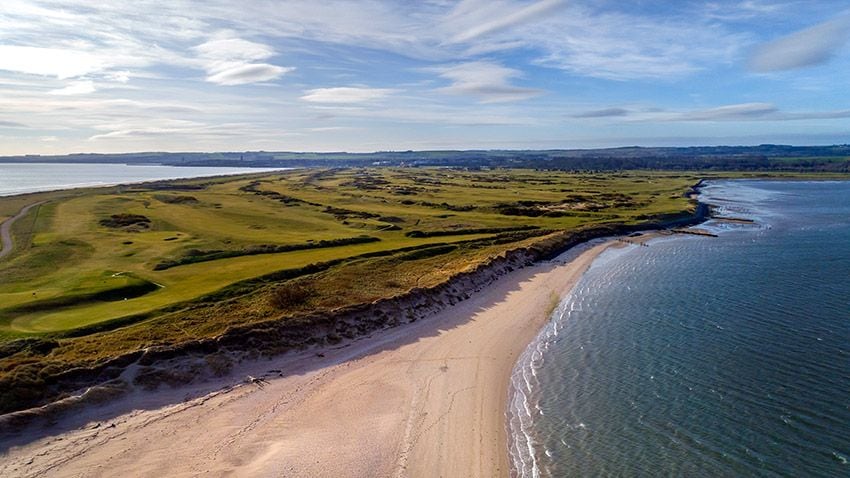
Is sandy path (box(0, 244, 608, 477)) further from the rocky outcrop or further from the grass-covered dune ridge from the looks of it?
the grass-covered dune ridge

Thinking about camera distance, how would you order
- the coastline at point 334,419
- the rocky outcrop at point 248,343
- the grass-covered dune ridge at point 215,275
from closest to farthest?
the coastline at point 334,419 → the rocky outcrop at point 248,343 → the grass-covered dune ridge at point 215,275

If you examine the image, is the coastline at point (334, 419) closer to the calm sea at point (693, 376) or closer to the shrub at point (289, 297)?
the calm sea at point (693, 376)

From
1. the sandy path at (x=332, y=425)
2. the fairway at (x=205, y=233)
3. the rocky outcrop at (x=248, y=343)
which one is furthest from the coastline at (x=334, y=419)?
the fairway at (x=205, y=233)

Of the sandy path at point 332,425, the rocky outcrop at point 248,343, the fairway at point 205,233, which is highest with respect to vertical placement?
the fairway at point 205,233

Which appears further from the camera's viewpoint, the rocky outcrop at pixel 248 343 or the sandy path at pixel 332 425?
the rocky outcrop at pixel 248 343

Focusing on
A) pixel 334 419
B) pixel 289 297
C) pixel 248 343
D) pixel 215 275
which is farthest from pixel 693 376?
pixel 215 275

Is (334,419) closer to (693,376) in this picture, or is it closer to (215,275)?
(693,376)

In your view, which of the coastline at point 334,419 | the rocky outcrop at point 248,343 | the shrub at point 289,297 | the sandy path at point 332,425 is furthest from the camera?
the shrub at point 289,297

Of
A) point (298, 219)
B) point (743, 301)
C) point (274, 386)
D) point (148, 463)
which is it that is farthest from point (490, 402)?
point (298, 219)
